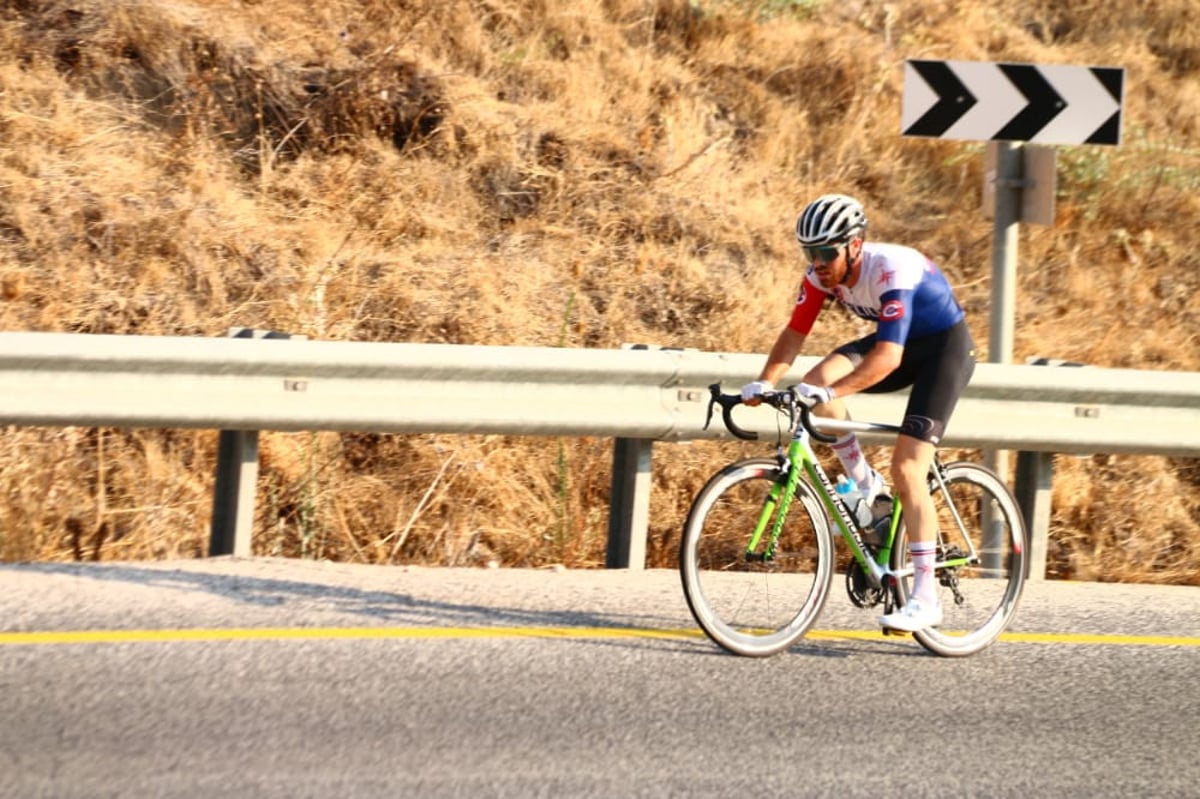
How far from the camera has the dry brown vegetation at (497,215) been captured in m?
8.60

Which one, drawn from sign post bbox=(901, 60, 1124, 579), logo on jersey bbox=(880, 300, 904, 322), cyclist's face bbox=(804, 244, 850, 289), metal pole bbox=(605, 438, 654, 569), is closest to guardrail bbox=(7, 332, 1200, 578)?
metal pole bbox=(605, 438, 654, 569)

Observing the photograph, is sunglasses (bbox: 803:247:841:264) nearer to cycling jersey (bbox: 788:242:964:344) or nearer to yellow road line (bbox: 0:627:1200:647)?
cycling jersey (bbox: 788:242:964:344)

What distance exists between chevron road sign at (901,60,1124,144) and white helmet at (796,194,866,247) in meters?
2.10

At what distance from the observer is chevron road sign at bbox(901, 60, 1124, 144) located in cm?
801

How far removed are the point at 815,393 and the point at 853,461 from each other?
2.00 ft

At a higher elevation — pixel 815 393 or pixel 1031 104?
pixel 1031 104

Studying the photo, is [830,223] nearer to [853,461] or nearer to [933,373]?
[933,373]

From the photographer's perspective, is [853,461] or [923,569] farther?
[853,461]

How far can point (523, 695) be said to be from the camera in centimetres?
564

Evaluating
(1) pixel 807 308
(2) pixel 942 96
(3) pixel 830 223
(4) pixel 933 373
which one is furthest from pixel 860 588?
(2) pixel 942 96

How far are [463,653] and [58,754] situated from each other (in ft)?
5.51

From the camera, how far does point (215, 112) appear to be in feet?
38.4

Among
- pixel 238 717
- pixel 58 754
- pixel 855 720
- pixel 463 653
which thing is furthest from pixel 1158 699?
pixel 58 754

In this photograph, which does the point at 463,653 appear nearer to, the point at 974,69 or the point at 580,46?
the point at 974,69
